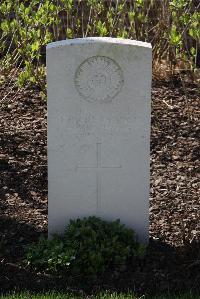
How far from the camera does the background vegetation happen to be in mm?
7258

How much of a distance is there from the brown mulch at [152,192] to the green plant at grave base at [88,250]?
9cm

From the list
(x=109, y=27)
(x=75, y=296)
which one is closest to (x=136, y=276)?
(x=75, y=296)

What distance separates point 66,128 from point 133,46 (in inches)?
26.5

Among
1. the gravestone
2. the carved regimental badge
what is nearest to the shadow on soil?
the gravestone

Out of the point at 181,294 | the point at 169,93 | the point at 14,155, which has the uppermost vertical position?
the point at 169,93

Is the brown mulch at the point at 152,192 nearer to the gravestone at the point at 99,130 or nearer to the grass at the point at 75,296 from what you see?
the grass at the point at 75,296

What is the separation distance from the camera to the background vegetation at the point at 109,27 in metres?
7.26

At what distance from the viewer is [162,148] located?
23.4 feet

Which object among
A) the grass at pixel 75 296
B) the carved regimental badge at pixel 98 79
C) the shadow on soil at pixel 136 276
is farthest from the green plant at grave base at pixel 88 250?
the carved regimental badge at pixel 98 79

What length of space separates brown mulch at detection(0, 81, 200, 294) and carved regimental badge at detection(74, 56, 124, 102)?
42.9 inches

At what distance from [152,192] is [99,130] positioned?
4.17 feet

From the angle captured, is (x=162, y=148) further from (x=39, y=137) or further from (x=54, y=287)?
(x=54, y=287)

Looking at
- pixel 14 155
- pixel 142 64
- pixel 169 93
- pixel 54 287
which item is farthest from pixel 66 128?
pixel 169 93

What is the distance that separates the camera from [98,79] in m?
5.27
